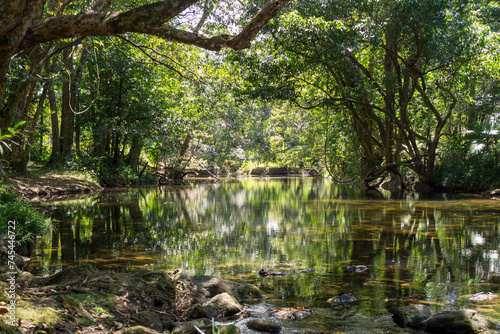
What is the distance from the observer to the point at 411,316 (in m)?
3.29

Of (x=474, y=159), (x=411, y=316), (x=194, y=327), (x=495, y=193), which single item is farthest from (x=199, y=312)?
(x=474, y=159)

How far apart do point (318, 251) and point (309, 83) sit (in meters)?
10.1

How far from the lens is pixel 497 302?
12.4ft

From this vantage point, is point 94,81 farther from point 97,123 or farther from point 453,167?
point 453,167

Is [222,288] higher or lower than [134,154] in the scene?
lower

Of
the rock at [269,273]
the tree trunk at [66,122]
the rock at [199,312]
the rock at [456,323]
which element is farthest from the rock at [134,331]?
the tree trunk at [66,122]

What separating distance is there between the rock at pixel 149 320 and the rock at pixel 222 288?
85cm

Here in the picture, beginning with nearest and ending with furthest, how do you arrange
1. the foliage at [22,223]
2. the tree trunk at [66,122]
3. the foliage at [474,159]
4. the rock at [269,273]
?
the rock at [269,273], the foliage at [22,223], the foliage at [474,159], the tree trunk at [66,122]

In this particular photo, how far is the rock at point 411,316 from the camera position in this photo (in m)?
3.25

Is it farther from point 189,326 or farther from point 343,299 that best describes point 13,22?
point 343,299

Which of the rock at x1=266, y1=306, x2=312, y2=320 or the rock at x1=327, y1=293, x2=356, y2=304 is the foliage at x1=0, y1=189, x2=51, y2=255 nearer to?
the rock at x1=266, y1=306, x2=312, y2=320

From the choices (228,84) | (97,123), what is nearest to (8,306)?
(228,84)

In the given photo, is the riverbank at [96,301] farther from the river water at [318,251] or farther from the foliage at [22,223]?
the foliage at [22,223]

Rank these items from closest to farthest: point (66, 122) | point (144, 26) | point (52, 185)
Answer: point (144, 26) < point (52, 185) < point (66, 122)
